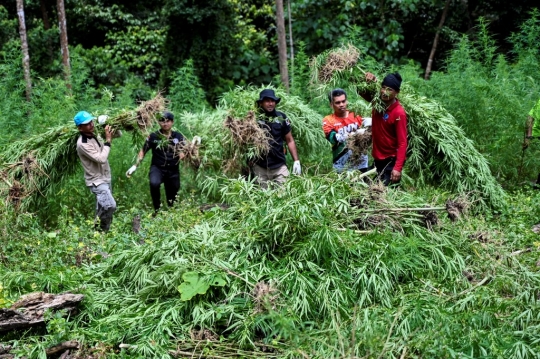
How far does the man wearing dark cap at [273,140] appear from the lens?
7641 millimetres

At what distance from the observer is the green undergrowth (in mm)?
4199

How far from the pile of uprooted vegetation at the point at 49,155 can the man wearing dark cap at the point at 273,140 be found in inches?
45.9

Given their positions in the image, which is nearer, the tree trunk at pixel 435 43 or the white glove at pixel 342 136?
the white glove at pixel 342 136

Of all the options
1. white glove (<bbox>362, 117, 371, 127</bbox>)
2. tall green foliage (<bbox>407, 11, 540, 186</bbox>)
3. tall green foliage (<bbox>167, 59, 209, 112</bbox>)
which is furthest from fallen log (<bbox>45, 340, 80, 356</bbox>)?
tall green foliage (<bbox>167, 59, 209, 112</bbox>)

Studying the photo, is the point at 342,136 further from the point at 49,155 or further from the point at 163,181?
the point at 49,155

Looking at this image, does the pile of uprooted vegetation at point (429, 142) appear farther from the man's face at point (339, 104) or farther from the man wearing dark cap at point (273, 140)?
the man wearing dark cap at point (273, 140)

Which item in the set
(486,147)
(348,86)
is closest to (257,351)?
(348,86)

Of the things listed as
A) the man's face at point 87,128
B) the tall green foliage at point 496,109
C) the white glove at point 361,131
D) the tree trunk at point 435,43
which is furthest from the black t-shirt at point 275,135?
the tree trunk at point 435,43

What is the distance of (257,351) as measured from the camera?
14.3 feet

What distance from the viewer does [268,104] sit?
7.64m

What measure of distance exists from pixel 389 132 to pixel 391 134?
0.03 metres

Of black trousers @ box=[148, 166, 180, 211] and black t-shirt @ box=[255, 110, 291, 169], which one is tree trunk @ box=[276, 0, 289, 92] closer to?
black t-shirt @ box=[255, 110, 291, 169]

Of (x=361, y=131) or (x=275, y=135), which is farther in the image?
(x=275, y=135)

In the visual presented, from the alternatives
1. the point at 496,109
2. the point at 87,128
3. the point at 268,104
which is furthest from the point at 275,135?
the point at 496,109
